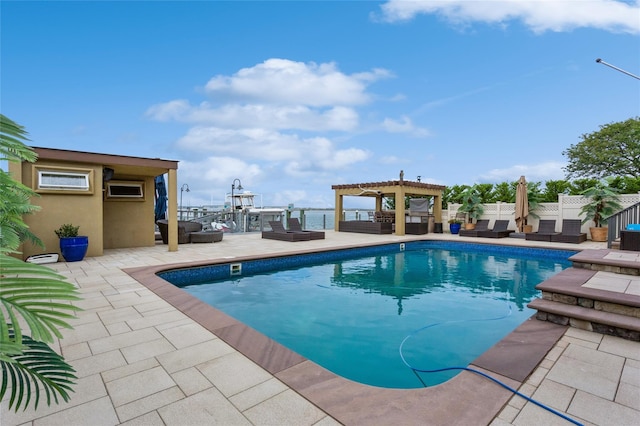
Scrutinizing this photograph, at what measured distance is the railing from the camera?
8.41m

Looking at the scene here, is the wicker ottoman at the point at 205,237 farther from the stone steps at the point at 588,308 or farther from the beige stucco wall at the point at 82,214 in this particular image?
the stone steps at the point at 588,308

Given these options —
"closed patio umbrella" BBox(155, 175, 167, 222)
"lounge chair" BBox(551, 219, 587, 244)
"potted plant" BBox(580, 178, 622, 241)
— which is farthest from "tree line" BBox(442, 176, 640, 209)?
"closed patio umbrella" BBox(155, 175, 167, 222)

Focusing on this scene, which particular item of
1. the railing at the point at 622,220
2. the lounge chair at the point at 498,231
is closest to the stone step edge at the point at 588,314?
the railing at the point at 622,220

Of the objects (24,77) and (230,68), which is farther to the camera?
(230,68)

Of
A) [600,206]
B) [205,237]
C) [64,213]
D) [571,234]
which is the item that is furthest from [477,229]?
[64,213]

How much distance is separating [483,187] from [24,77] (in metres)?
17.5

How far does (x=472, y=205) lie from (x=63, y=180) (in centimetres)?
1512

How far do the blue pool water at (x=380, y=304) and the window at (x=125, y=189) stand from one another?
14.5ft

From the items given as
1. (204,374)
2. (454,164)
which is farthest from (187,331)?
(454,164)

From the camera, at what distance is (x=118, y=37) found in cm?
915

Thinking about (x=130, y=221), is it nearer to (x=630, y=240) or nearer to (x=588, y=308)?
(x=588, y=308)

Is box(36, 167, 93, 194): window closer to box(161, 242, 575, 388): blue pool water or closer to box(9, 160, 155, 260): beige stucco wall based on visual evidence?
box(9, 160, 155, 260): beige stucco wall

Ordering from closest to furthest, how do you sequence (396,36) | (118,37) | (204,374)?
(204,374) < (118,37) < (396,36)

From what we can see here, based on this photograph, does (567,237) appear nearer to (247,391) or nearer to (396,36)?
(396,36)
